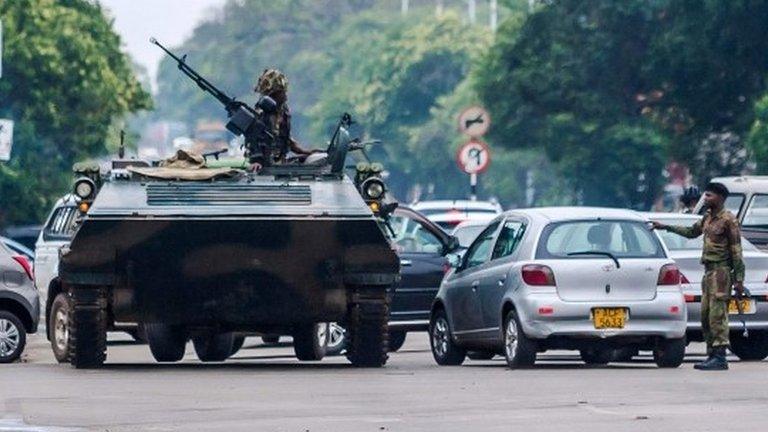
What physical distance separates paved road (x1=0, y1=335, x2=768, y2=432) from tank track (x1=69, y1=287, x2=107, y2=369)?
175mm

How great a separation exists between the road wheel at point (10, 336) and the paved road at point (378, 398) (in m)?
1.53

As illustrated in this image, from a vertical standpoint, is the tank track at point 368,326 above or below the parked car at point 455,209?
above

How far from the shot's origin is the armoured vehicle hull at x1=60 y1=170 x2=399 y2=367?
74.8ft

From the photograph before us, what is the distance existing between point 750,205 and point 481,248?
211 inches

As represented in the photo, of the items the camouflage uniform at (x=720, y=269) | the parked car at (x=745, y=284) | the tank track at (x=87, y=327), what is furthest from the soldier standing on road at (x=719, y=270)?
the tank track at (x=87, y=327)

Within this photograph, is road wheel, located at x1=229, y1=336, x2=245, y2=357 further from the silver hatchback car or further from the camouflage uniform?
the camouflage uniform

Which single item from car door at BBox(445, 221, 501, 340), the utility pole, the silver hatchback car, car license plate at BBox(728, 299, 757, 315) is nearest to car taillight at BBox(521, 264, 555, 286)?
the silver hatchback car

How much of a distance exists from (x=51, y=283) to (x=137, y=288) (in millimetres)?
4690

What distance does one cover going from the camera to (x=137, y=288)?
906 inches

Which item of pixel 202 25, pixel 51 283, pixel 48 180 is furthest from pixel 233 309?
pixel 202 25

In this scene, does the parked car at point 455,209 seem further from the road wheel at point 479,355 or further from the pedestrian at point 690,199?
the road wheel at point 479,355

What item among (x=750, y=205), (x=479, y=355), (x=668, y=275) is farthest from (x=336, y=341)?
(x=668, y=275)

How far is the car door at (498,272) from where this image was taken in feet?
80.1

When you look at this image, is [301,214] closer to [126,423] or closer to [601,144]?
[126,423]
